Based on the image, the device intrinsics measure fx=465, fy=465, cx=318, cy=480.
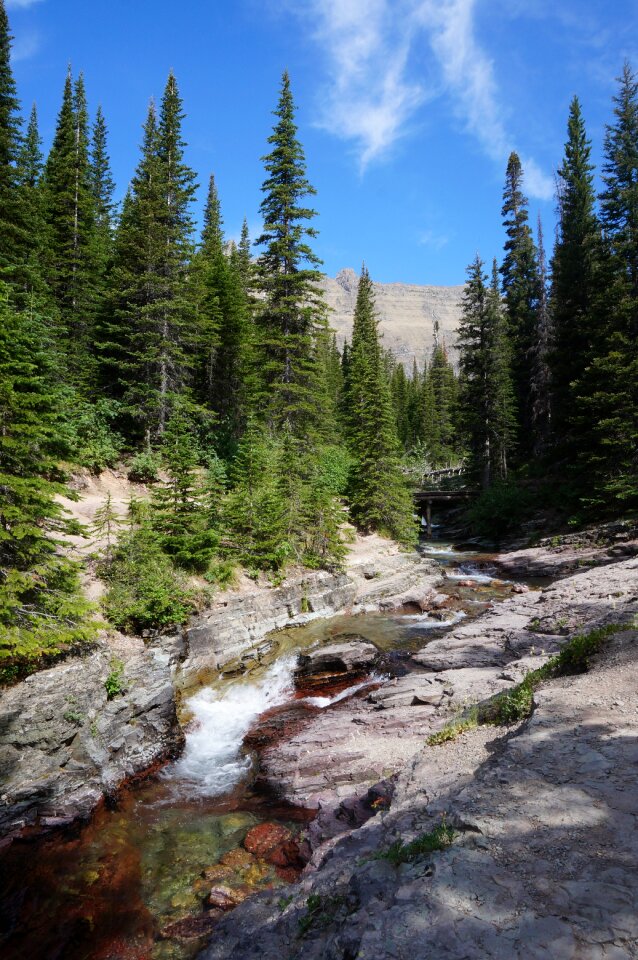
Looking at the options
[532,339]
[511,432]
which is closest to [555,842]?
[511,432]

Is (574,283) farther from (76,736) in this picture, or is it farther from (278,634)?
(76,736)

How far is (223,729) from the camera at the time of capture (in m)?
11.6

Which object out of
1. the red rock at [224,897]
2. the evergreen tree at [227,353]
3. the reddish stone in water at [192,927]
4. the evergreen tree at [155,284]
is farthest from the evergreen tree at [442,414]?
the reddish stone in water at [192,927]

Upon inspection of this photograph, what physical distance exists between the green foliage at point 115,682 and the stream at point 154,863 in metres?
1.86

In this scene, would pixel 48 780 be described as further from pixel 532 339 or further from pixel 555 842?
pixel 532 339

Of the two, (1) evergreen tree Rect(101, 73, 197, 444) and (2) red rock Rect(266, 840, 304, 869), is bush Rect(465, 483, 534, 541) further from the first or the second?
(2) red rock Rect(266, 840, 304, 869)

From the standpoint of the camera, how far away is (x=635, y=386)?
26.0 metres

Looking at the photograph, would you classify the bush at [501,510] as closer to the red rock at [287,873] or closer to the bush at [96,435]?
the bush at [96,435]

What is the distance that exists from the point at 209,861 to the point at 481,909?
19.4 ft

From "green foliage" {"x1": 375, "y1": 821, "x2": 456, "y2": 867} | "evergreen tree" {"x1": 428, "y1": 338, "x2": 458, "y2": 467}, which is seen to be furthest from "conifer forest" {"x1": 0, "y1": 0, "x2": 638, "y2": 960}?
"evergreen tree" {"x1": 428, "y1": 338, "x2": 458, "y2": 467}

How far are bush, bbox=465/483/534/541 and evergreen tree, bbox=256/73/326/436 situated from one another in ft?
57.7

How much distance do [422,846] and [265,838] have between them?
469cm

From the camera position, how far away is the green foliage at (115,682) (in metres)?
9.99

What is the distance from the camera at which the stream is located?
631 cm
